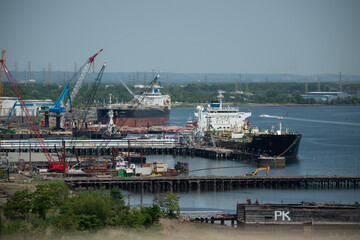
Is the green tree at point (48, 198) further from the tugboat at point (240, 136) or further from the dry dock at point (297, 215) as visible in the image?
the tugboat at point (240, 136)

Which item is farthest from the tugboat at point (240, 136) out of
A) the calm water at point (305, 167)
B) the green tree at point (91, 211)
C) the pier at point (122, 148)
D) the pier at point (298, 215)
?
the green tree at point (91, 211)

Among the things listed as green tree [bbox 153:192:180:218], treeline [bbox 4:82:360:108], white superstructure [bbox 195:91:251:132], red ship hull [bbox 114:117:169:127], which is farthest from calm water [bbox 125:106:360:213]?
treeline [bbox 4:82:360:108]

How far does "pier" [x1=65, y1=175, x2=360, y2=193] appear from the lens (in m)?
37.8

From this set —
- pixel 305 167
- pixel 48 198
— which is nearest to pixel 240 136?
pixel 305 167

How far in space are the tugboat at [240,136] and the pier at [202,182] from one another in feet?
37.8

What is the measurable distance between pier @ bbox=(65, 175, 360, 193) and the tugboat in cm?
1151

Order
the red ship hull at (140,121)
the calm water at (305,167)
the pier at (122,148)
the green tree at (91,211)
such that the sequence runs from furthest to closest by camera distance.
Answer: the red ship hull at (140,121) → the pier at (122,148) → the calm water at (305,167) → the green tree at (91,211)

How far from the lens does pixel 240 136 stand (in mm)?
58281

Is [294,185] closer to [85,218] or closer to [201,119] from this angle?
[85,218]

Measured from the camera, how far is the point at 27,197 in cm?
2752

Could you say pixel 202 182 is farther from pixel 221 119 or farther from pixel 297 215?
pixel 221 119

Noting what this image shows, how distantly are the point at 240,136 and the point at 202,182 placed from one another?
20.1 meters

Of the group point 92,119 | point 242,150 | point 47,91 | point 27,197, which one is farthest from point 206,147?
point 47,91

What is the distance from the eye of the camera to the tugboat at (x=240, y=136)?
50.9 metres
